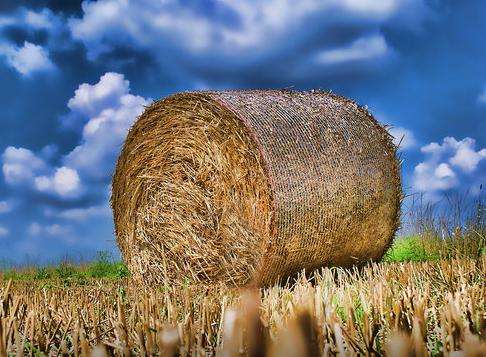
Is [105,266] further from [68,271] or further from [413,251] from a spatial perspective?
[413,251]

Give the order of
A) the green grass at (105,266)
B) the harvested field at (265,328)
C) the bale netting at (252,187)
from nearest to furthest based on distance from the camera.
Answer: the harvested field at (265,328), the bale netting at (252,187), the green grass at (105,266)

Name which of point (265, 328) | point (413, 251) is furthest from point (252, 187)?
point (413, 251)

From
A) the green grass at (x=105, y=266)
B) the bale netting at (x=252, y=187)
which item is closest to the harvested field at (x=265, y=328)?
the bale netting at (x=252, y=187)

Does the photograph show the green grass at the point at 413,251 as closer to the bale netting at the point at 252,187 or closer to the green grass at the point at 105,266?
the green grass at the point at 105,266

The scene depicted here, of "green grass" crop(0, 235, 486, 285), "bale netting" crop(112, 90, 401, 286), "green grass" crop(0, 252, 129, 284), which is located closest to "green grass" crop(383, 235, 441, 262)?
"green grass" crop(0, 235, 486, 285)

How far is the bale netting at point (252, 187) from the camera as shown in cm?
623

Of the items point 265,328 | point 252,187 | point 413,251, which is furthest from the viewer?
point 413,251

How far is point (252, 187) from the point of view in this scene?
6.36 m

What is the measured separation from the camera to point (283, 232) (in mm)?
6086

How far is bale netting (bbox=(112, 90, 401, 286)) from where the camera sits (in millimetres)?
6227

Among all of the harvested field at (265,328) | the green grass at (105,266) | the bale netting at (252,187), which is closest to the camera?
the harvested field at (265,328)

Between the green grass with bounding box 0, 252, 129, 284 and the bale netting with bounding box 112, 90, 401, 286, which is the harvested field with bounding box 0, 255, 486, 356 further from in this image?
the green grass with bounding box 0, 252, 129, 284

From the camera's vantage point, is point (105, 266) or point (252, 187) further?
point (105, 266)

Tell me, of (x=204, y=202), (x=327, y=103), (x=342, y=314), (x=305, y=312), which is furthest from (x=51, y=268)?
(x=305, y=312)
